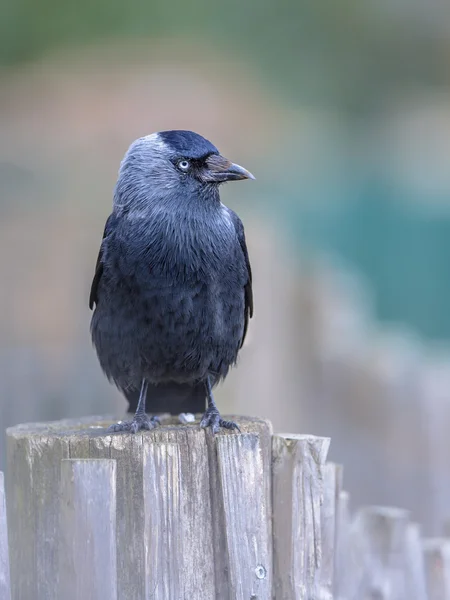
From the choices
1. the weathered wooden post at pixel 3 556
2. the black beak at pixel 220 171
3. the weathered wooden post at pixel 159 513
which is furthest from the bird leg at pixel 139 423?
the black beak at pixel 220 171

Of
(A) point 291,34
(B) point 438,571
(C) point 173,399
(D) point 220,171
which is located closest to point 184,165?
(D) point 220,171

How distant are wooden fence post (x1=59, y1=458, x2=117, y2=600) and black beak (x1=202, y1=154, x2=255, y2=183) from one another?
4.70 ft

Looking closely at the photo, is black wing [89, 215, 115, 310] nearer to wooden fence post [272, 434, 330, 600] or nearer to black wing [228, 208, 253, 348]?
black wing [228, 208, 253, 348]

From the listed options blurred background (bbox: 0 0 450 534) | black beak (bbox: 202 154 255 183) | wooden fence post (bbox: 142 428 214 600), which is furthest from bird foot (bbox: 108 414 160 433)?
blurred background (bbox: 0 0 450 534)

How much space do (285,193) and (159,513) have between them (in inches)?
173

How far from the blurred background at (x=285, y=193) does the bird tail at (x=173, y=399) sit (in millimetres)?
1147

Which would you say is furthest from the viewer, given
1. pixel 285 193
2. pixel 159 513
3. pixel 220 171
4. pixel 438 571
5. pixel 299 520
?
pixel 285 193

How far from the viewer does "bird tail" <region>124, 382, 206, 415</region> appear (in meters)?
3.76

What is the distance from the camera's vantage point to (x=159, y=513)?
8.13ft

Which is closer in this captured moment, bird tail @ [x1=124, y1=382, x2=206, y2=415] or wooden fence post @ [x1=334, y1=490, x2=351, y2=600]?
wooden fence post @ [x1=334, y1=490, x2=351, y2=600]

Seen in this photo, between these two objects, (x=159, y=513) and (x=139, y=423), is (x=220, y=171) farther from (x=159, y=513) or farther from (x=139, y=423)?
(x=159, y=513)

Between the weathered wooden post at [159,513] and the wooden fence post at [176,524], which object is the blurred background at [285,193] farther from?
the wooden fence post at [176,524]

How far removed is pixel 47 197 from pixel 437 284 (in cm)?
288

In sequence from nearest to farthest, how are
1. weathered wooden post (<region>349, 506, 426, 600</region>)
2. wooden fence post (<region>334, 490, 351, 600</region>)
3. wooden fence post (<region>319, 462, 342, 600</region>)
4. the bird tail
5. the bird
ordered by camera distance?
wooden fence post (<region>319, 462, 342, 600</region>) → wooden fence post (<region>334, 490, 351, 600</region>) → weathered wooden post (<region>349, 506, 426, 600</region>) → the bird → the bird tail
